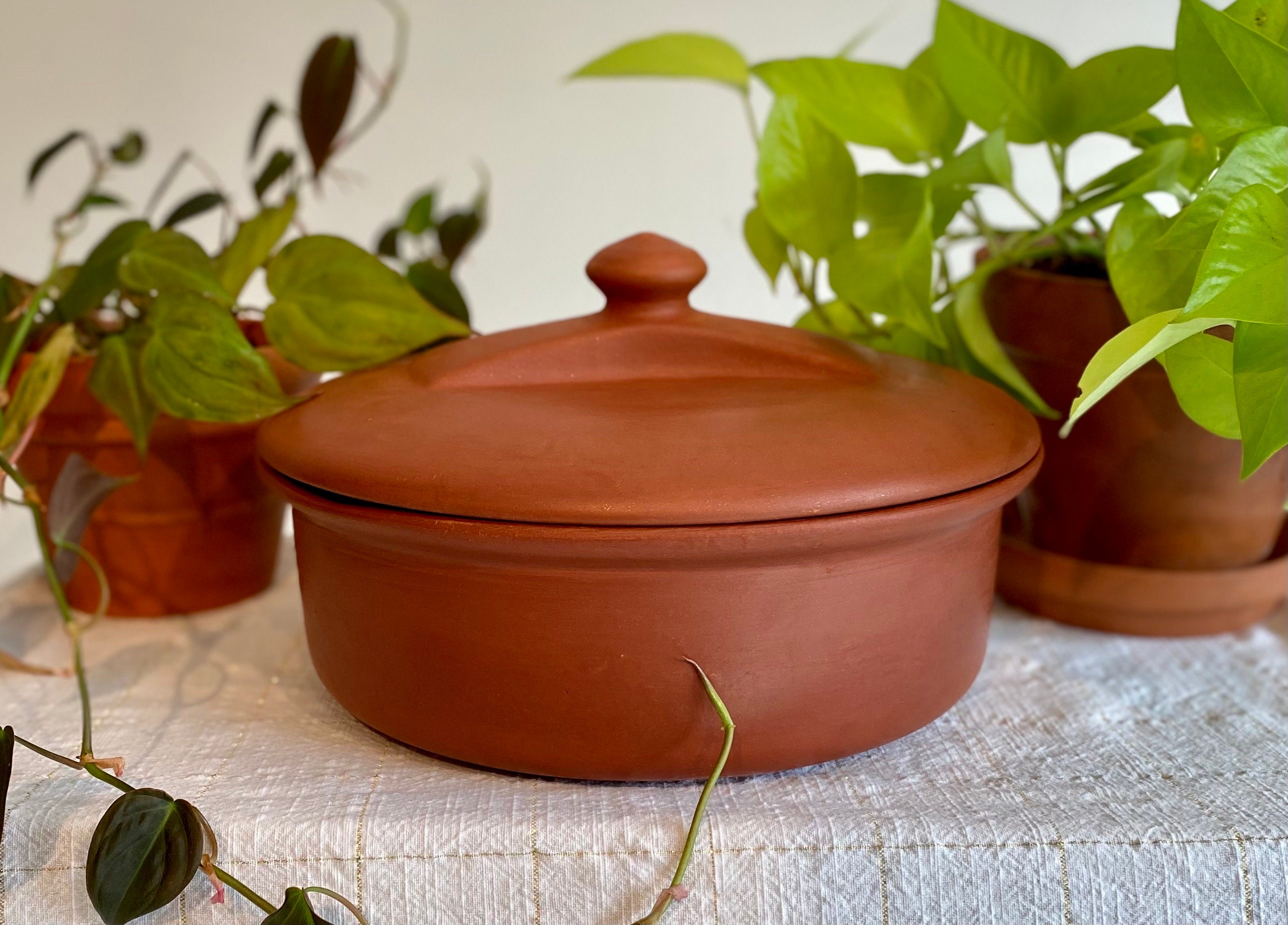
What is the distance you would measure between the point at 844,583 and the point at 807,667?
1.2 inches

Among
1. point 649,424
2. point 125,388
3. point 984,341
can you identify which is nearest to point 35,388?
point 125,388

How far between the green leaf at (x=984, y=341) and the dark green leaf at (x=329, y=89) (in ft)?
0.96

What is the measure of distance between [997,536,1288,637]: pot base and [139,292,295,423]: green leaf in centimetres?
34

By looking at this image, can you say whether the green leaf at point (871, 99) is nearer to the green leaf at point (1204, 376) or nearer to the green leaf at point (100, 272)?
the green leaf at point (1204, 376)

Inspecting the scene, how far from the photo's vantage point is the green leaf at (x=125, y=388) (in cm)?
46

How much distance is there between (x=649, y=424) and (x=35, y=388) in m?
0.27

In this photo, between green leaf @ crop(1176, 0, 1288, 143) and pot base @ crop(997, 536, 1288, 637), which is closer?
green leaf @ crop(1176, 0, 1288, 143)

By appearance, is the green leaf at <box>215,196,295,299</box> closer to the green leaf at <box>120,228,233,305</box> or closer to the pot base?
the green leaf at <box>120,228,233,305</box>

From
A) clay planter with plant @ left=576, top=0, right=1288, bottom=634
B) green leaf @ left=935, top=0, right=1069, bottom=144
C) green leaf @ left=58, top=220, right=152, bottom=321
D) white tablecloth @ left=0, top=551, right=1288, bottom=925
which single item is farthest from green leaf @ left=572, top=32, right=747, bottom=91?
white tablecloth @ left=0, top=551, right=1288, bottom=925

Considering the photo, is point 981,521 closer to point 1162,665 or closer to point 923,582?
point 923,582

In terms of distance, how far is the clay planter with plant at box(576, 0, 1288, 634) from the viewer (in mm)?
411

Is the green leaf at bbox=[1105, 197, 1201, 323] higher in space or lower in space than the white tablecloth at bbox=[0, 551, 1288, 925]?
higher

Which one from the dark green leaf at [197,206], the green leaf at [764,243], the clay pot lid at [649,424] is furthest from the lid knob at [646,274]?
the dark green leaf at [197,206]

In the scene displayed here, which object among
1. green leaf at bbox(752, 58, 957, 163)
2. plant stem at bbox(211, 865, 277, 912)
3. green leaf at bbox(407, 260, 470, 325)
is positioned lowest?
plant stem at bbox(211, 865, 277, 912)
